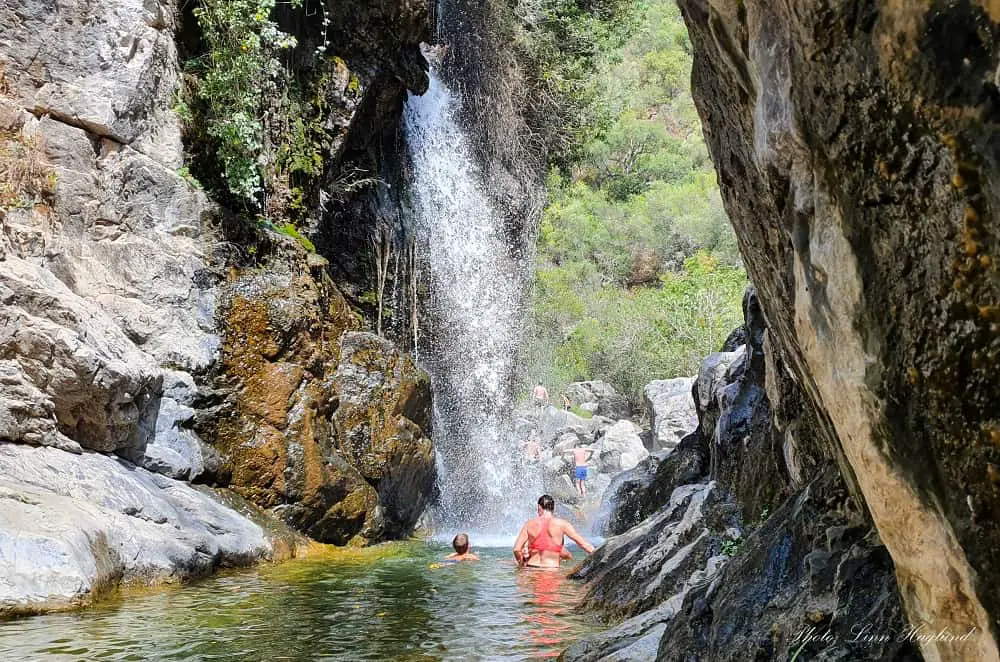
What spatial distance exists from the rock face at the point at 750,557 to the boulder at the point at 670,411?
14166mm

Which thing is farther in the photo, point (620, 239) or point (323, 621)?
point (620, 239)

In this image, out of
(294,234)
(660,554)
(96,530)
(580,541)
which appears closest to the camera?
(660,554)

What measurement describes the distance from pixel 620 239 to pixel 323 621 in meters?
31.7

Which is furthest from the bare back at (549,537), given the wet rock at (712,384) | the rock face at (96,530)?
the rock face at (96,530)

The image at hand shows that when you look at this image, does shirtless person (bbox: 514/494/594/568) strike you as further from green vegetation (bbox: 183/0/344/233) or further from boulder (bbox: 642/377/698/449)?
boulder (bbox: 642/377/698/449)

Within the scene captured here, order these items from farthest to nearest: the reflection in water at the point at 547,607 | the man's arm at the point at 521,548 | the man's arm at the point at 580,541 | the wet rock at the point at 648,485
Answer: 1. the man's arm at the point at 521,548
2. the wet rock at the point at 648,485
3. the man's arm at the point at 580,541
4. the reflection in water at the point at 547,607

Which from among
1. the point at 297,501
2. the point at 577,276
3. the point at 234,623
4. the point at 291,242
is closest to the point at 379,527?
the point at 297,501

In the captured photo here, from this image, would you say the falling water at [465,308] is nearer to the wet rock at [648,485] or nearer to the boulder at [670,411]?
the wet rock at [648,485]

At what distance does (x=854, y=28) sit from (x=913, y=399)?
0.95m

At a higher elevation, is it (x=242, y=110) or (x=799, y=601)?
(x=242, y=110)

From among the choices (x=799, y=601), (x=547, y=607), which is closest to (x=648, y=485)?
(x=547, y=607)

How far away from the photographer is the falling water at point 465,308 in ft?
61.7

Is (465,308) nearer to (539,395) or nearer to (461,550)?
(539,395)

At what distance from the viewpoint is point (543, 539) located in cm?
986
